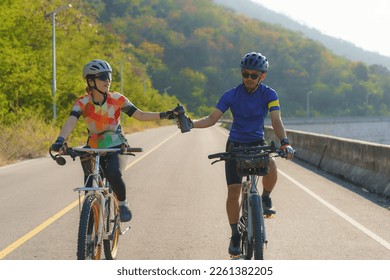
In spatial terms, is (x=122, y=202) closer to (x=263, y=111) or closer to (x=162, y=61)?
(x=263, y=111)

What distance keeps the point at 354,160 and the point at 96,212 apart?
32.6 feet

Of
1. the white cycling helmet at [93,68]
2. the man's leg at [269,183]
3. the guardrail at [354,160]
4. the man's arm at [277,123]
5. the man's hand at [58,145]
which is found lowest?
the guardrail at [354,160]

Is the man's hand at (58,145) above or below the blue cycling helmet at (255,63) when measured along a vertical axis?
below

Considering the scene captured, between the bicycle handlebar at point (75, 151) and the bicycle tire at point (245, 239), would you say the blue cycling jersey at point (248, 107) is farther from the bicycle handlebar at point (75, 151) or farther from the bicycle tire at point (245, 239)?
the bicycle handlebar at point (75, 151)

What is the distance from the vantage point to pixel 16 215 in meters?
9.19

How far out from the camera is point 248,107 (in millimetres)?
5852

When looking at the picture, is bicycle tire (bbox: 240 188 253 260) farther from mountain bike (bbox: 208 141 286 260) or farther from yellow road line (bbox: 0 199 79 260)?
yellow road line (bbox: 0 199 79 260)

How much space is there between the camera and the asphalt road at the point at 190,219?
6.73 meters

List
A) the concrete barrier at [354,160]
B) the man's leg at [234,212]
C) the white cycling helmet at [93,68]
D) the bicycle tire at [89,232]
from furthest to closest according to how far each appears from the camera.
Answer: the concrete barrier at [354,160] → the man's leg at [234,212] → the white cycling helmet at [93,68] → the bicycle tire at [89,232]

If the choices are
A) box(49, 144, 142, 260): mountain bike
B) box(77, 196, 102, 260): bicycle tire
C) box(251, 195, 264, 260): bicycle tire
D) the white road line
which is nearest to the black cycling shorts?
box(251, 195, 264, 260): bicycle tire

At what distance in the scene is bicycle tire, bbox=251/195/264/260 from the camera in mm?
5316

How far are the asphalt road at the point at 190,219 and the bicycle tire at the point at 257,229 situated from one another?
1078 mm

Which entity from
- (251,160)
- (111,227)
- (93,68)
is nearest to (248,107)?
(251,160)

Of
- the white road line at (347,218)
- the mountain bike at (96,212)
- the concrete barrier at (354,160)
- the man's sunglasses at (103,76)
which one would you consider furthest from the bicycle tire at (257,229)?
the concrete barrier at (354,160)
